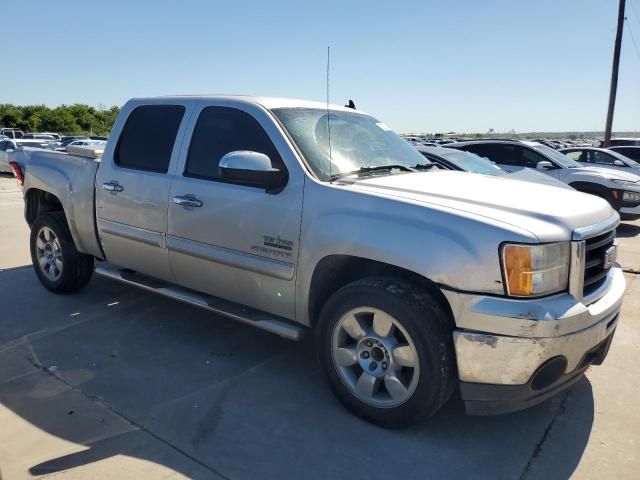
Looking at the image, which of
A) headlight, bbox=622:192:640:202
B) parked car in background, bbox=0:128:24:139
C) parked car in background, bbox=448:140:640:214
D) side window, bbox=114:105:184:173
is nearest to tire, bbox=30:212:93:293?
side window, bbox=114:105:184:173

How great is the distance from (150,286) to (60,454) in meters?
1.72

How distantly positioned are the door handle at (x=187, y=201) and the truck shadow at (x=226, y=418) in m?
1.14

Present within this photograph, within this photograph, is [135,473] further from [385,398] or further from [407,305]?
[407,305]

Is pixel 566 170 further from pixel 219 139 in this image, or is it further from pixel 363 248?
pixel 363 248

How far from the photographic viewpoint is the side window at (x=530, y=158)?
10.5m

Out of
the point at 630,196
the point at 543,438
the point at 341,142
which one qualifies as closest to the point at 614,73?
the point at 630,196

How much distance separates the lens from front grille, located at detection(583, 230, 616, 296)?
9.59ft

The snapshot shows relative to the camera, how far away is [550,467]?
109 inches

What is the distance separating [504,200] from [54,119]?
A: 2803 inches

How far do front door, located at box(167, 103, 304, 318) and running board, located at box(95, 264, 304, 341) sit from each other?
61 mm

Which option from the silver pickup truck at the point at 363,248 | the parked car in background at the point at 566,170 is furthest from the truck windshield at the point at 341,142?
the parked car in background at the point at 566,170

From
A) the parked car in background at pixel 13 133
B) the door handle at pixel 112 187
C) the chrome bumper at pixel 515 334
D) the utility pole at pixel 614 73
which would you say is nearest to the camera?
the chrome bumper at pixel 515 334

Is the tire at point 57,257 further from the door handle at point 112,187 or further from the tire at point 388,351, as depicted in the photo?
the tire at point 388,351

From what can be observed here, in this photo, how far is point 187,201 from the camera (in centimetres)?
390
